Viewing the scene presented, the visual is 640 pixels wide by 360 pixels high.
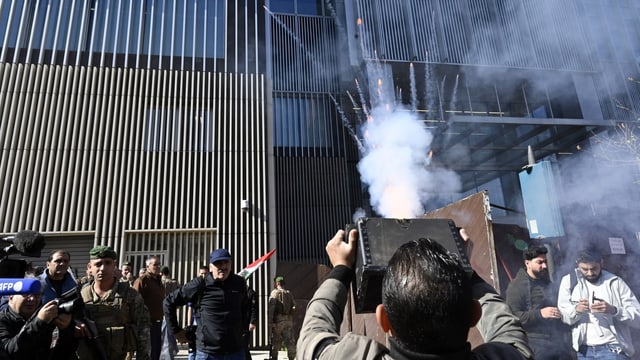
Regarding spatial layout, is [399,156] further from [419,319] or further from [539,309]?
[419,319]

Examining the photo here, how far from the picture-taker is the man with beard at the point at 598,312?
Result: 12.0ft

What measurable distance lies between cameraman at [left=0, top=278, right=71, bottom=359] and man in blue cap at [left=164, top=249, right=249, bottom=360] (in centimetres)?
156

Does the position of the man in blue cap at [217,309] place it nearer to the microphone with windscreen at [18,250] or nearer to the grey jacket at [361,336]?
the microphone with windscreen at [18,250]

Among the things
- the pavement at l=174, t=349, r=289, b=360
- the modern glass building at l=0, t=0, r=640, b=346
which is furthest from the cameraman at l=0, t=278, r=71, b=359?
the modern glass building at l=0, t=0, r=640, b=346

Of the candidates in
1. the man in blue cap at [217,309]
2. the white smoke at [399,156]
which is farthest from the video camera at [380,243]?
the white smoke at [399,156]

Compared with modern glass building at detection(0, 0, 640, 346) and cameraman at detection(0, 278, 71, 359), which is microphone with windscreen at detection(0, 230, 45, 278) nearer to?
cameraman at detection(0, 278, 71, 359)

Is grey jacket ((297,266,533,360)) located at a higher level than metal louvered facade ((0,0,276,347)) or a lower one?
lower

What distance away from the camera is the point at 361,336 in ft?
3.89

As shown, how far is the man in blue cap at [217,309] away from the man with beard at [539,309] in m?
2.82

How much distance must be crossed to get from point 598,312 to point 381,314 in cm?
350

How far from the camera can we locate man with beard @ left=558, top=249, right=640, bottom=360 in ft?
12.0

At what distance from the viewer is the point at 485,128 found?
1384cm

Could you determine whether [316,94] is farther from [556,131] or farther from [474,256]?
[474,256]

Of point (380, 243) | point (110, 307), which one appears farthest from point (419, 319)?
point (110, 307)
